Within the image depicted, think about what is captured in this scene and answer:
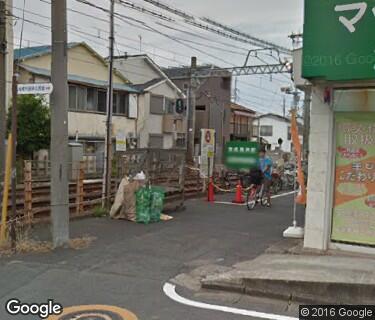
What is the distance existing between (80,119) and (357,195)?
784 inches

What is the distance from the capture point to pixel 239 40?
22.9 meters

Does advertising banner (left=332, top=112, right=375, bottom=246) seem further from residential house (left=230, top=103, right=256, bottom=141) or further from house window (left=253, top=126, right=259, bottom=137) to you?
house window (left=253, top=126, right=259, bottom=137)

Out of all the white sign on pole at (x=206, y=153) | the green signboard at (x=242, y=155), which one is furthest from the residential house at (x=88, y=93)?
the green signboard at (x=242, y=155)

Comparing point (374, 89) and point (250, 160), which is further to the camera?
point (250, 160)

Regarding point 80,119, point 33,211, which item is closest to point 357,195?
point 33,211

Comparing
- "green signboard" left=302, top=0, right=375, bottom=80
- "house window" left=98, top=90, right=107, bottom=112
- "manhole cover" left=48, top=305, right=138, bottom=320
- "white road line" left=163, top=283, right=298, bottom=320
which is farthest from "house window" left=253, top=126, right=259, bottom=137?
"manhole cover" left=48, top=305, right=138, bottom=320

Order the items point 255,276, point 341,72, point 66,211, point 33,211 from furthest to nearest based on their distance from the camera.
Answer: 1. point 33,211
2. point 66,211
3. point 341,72
4. point 255,276

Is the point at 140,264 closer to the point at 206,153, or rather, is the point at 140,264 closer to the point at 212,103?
the point at 206,153

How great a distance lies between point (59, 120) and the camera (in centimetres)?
782

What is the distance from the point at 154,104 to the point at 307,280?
27002mm

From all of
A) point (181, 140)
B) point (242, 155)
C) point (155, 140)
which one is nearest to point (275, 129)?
point (181, 140)

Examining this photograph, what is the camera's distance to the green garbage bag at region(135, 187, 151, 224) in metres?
10.7

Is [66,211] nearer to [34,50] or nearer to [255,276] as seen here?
[255,276]

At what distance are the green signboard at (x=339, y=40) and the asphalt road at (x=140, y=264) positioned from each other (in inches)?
131
